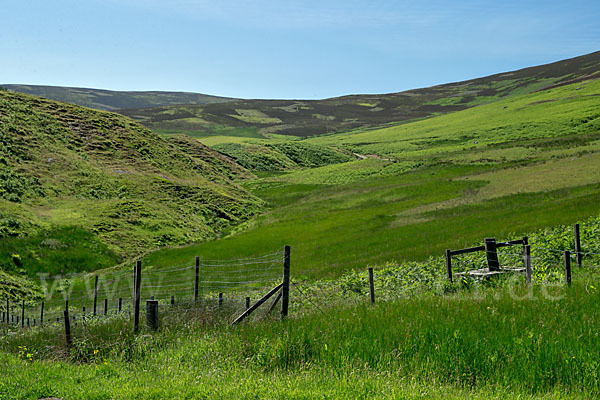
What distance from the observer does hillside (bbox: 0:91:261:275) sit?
4472 cm

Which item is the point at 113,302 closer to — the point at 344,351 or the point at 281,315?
the point at 281,315

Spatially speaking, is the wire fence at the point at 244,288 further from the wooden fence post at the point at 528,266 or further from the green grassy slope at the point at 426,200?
the green grassy slope at the point at 426,200

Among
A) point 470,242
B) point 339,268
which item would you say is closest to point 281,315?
point 339,268

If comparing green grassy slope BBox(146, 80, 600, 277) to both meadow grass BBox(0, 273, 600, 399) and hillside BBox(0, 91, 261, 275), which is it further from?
meadow grass BBox(0, 273, 600, 399)

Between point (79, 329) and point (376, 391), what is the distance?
956 centimetres

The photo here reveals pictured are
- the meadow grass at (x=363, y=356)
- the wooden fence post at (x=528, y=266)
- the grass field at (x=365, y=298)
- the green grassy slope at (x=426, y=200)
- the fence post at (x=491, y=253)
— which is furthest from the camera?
the green grassy slope at (x=426, y=200)

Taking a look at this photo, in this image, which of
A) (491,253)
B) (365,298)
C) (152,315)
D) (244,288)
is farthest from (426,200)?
(152,315)

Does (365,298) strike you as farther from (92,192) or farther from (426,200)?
(92,192)

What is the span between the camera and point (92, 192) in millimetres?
62094

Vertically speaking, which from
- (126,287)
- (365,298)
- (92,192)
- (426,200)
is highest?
(92,192)

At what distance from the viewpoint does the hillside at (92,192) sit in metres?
44.7

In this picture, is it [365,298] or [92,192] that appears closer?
[365,298]

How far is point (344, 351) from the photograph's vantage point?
9.35 meters

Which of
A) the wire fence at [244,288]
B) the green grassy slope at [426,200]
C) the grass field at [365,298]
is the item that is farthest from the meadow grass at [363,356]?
the green grassy slope at [426,200]
